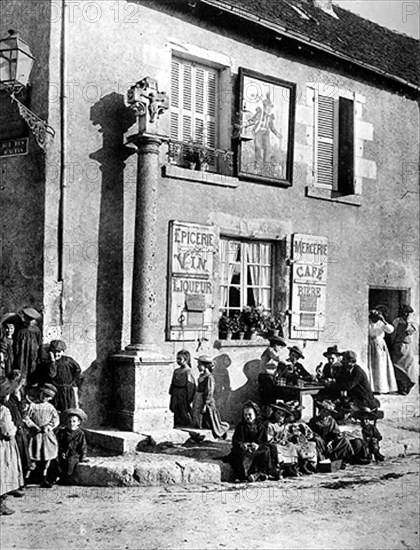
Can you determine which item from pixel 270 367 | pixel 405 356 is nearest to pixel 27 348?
pixel 270 367

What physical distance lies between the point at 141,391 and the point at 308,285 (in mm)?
3837

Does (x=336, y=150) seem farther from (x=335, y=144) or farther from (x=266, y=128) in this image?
(x=266, y=128)

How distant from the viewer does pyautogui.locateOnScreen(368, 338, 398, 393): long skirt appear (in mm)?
12359

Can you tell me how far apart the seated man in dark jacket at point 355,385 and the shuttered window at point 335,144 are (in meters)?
3.44

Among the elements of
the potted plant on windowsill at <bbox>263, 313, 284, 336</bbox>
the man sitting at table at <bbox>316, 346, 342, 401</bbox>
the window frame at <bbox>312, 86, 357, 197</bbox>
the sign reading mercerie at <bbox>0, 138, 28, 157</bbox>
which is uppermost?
the window frame at <bbox>312, 86, 357, 197</bbox>

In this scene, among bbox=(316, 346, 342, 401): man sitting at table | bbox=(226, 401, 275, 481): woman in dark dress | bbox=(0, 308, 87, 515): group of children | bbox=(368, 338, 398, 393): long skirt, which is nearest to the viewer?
bbox=(0, 308, 87, 515): group of children

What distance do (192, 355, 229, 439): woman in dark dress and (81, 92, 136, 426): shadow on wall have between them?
3.85 ft

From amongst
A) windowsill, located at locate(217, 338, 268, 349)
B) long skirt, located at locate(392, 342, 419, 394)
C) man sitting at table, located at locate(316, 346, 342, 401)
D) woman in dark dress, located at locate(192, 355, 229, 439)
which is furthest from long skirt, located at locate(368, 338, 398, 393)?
woman in dark dress, located at locate(192, 355, 229, 439)

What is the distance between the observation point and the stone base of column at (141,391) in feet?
28.5

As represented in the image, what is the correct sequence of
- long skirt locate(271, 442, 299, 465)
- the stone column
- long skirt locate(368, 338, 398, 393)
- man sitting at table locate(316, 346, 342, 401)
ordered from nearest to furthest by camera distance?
long skirt locate(271, 442, 299, 465) < the stone column < man sitting at table locate(316, 346, 342, 401) < long skirt locate(368, 338, 398, 393)

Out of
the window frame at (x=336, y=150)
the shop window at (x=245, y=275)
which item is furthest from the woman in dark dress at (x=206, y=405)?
the window frame at (x=336, y=150)

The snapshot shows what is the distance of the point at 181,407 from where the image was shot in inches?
367

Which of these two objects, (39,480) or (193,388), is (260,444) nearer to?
(193,388)

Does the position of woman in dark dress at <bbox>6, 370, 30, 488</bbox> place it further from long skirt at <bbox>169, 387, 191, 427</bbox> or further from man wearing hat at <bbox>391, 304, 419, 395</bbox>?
man wearing hat at <bbox>391, 304, 419, 395</bbox>
